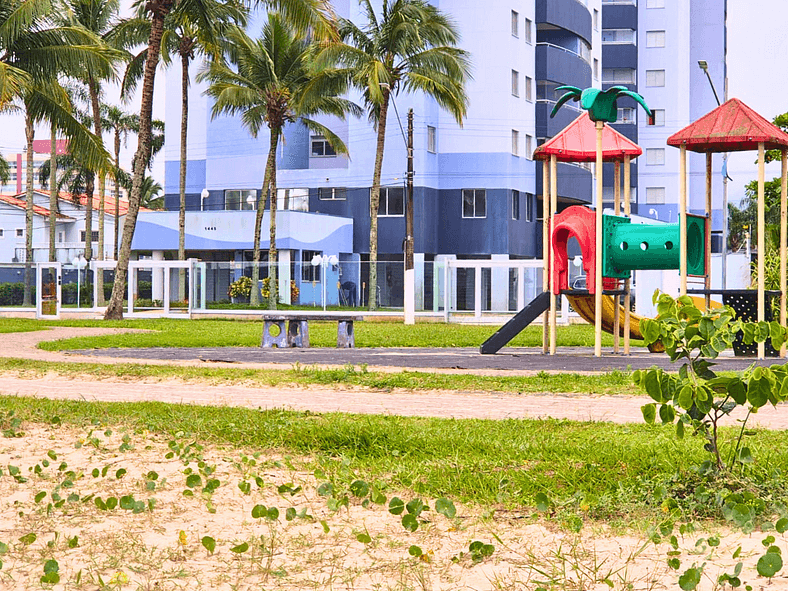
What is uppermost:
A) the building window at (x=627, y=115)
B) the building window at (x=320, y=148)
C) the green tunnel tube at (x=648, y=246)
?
the building window at (x=627, y=115)

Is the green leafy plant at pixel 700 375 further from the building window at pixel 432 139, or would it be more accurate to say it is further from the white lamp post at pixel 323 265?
the building window at pixel 432 139

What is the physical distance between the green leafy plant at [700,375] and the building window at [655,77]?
61.0 metres

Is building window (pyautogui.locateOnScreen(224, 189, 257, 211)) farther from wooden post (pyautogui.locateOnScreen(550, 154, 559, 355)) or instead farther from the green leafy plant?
the green leafy plant

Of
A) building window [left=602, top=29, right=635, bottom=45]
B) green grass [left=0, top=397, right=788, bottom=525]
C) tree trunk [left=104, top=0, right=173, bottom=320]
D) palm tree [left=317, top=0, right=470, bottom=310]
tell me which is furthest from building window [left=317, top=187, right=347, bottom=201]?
green grass [left=0, top=397, right=788, bottom=525]

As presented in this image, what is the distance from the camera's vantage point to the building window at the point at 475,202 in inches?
1794

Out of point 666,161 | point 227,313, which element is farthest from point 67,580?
point 666,161

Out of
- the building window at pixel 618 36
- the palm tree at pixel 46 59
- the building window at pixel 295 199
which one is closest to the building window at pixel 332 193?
the building window at pixel 295 199

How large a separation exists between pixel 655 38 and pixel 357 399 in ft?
189

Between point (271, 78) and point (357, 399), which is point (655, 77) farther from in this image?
point (357, 399)

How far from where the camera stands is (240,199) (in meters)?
49.2

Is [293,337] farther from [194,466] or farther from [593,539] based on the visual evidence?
[593,539]

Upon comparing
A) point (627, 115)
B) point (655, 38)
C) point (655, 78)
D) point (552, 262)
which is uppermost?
point (655, 38)

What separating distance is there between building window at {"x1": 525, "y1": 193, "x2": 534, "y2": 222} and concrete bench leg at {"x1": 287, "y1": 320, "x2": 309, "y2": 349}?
29.2 m

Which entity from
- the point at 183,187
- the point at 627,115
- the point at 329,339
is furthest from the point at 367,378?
the point at 627,115
